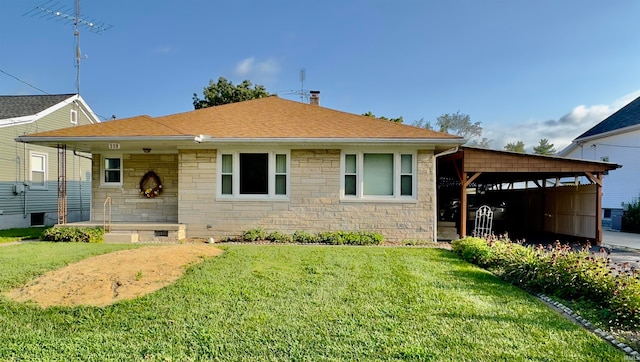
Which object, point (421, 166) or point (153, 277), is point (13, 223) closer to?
point (153, 277)

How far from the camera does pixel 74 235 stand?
9641 mm

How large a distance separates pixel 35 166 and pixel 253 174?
1126 centimetres

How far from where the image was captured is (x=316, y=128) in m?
10.9

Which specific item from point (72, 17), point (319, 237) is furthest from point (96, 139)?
point (72, 17)

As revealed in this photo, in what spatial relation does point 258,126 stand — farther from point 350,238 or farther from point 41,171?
point 41,171

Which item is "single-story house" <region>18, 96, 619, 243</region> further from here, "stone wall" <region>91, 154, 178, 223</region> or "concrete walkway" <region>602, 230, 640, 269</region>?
"concrete walkway" <region>602, 230, 640, 269</region>

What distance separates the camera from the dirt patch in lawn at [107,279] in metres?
4.63

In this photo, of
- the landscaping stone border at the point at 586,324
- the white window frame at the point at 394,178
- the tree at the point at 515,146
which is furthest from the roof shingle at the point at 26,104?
the tree at the point at 515,146

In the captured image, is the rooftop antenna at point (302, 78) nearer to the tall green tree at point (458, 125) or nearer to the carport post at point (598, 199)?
the carport post at point (598, 199)

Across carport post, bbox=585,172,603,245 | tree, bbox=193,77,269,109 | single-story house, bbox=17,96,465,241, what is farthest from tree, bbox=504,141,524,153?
single-story house, bbox=17,96,465,241

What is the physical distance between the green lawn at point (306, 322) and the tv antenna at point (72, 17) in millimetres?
15167

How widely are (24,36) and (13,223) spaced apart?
9307mm

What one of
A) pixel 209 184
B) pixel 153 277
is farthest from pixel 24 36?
pixel 153 277

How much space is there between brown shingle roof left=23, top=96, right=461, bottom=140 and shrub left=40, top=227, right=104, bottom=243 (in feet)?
8.94
